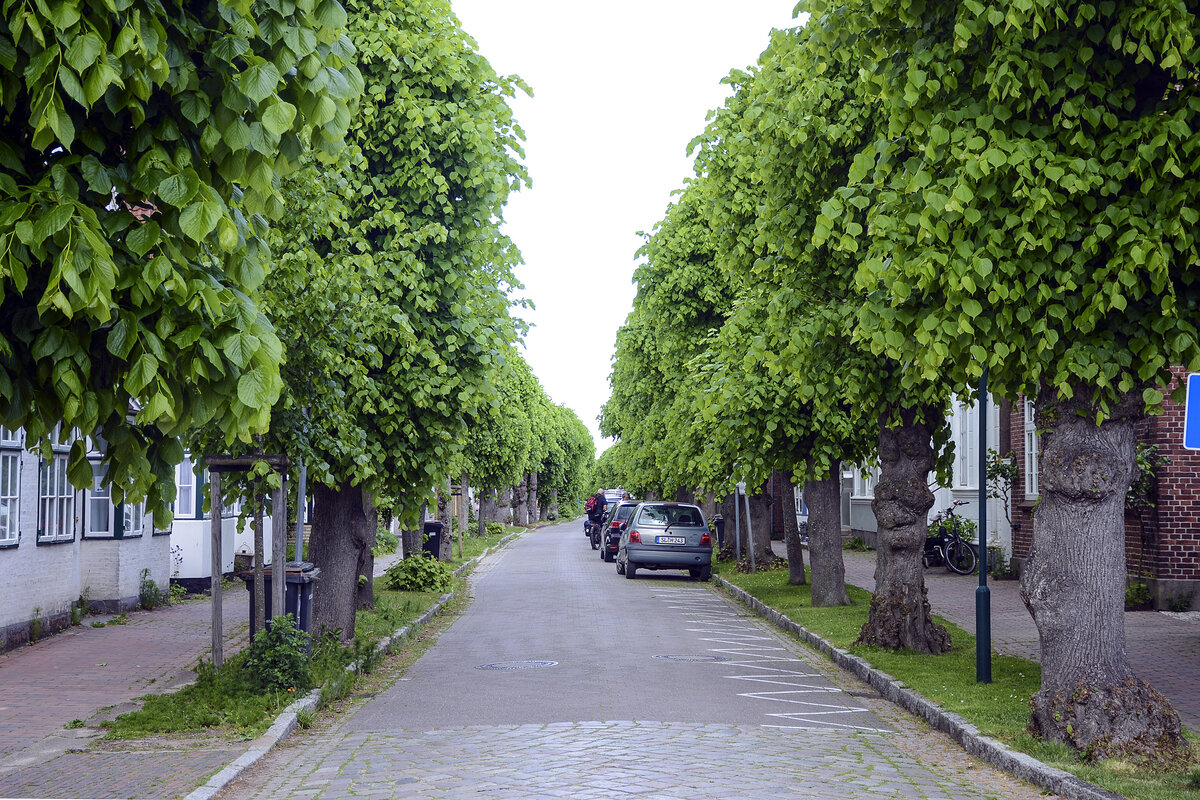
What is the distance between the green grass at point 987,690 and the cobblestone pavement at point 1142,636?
2.00 ft

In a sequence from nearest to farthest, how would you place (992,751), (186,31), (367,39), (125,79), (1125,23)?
(125,79), (186,31), (1125,23), (992,751), (367,39)

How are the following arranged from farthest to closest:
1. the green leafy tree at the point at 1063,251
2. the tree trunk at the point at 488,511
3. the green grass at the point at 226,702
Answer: the tree trunk at the point at 488,511 → the green grass at the point at 226,702 → the green leafy tree at the point at 1063,251

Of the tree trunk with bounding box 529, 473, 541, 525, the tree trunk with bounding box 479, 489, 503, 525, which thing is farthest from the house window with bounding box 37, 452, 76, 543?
the tree trunk with bounding box 529, 473, 541, 525

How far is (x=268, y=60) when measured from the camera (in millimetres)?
5348

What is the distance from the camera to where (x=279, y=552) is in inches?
492

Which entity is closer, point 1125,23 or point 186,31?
point 186,31

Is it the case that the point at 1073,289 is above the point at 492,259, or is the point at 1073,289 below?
below

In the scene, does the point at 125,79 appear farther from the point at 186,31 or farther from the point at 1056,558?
the point at 1056,558

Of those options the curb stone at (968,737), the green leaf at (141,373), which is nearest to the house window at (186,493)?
the curb stone at (968,737)

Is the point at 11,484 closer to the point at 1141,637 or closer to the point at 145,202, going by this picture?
the point at 145,202

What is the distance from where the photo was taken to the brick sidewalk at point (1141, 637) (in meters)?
12.0

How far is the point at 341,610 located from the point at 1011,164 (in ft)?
34.2

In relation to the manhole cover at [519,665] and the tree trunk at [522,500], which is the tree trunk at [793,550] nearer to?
the manhole cover at [519,665]

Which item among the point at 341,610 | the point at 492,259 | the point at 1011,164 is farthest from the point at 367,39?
the point at 1011,164
